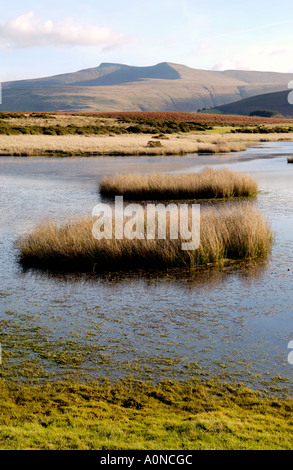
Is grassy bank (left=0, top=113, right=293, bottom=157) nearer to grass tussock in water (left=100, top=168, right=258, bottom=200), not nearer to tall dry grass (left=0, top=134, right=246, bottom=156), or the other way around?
tall dry grass (left=0, top=134, right=246, bottom=156)

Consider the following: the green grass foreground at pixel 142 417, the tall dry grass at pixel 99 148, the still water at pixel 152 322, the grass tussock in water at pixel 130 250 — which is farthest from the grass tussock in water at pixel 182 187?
the tall dry grass at pixel 99 148

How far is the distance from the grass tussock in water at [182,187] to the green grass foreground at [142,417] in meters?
17.2

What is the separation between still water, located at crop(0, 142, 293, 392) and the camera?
7.43 metres

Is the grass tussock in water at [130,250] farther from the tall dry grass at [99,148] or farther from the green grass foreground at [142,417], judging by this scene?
the tall dry grass at [99,148]

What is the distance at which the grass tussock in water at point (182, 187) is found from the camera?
23.7 metres

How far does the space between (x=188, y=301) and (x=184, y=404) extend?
4003 mm

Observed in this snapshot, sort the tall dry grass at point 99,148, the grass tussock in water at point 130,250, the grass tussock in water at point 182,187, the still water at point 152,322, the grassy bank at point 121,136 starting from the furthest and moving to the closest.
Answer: the grassy bank at point 121,136 < the tall dry grass at point 99,148 < the grass tussock in water at point 182,187 < the grass tussock in water at point 130,250 < the still water at point 152,322

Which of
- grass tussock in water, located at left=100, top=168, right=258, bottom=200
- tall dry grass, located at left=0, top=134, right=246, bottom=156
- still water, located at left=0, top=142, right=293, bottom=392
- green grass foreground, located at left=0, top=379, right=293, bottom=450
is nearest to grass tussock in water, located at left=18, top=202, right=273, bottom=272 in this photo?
still water, located at left=0, top=142, right=293, bottom=392

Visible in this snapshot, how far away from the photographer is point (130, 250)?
1279cm

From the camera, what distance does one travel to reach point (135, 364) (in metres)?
7.51

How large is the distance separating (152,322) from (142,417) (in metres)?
3.15

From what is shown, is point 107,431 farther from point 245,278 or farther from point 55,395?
point 245,278

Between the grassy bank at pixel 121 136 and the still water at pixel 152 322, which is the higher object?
the grassy bank at pixel 121 136
